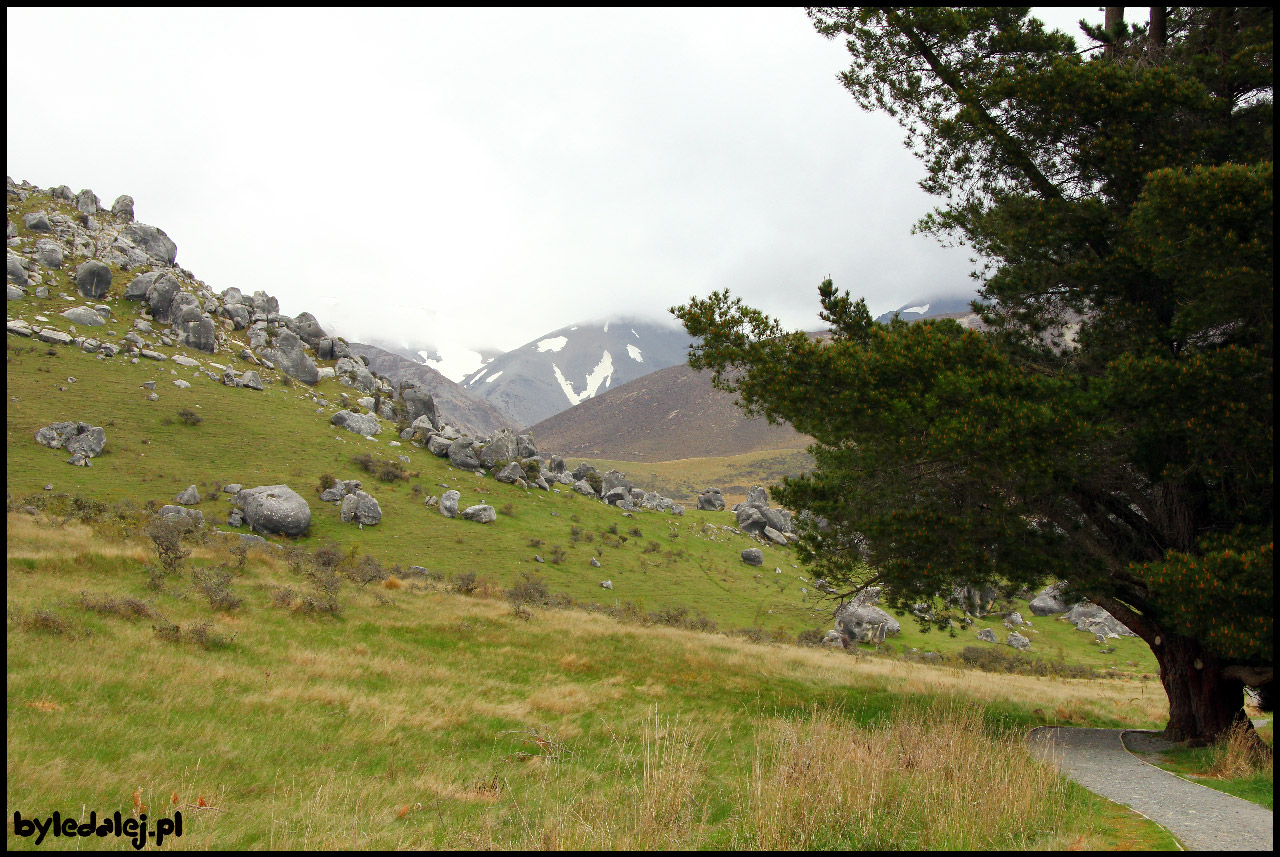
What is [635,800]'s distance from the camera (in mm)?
8641

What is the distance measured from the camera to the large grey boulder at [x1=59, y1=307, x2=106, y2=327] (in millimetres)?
65125

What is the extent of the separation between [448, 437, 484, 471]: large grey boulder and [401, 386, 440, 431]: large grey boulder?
39.8 ft

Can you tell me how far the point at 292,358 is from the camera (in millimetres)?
80125

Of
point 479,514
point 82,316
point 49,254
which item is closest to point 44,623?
point 479,514

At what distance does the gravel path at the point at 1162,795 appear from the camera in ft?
25.2

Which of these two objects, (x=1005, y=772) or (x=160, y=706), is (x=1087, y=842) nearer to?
(x=1005, y=772)

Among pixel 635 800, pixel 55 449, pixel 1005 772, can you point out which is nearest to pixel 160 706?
pixel 635 800

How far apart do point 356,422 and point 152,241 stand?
4723 cm

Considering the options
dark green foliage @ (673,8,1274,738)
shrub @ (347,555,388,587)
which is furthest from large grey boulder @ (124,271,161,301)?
dark green foliage @ (673,8,1274,738)

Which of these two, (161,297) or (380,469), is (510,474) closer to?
(380,469)

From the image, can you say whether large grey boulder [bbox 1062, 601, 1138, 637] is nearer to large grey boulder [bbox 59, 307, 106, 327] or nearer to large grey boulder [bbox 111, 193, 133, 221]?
large grey boulder [bbox 59, 307, 106, 327]

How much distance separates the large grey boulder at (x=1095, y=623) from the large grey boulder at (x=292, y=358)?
274 ft

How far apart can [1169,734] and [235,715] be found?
19.0m

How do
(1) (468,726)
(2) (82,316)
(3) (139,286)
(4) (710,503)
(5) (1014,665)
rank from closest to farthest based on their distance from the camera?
(1) (468,726), (5) (1014,665), (2) (82,316), (3) (139,286), (4) (710,503)
